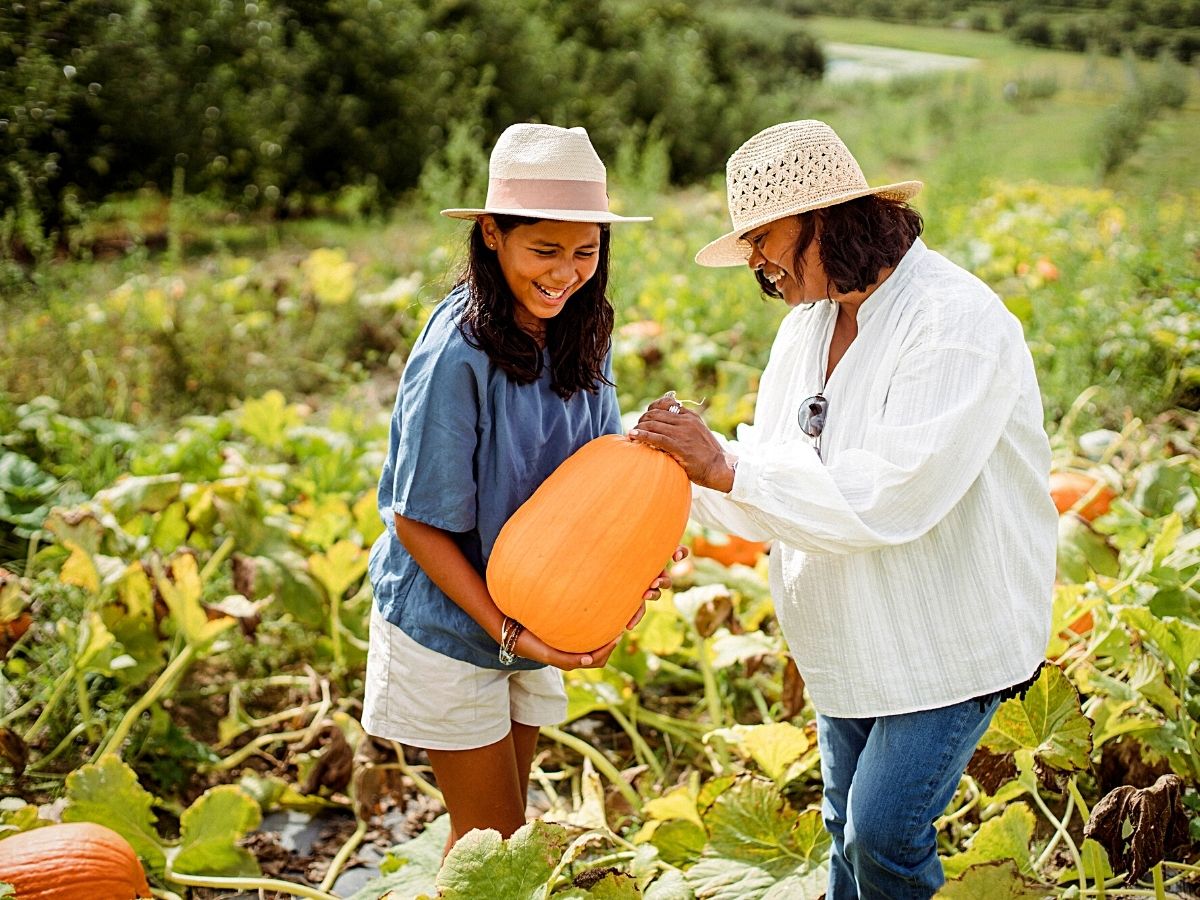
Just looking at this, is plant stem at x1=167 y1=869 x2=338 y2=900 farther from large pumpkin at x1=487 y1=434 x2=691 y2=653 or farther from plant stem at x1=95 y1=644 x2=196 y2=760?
large pumpkin at x1=487 y1=434 x2=691 y2=653

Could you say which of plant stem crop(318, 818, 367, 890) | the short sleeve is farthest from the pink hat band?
plant stem crop(318, 818, 367, 890)

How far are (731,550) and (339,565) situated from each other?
115cm

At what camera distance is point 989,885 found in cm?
165

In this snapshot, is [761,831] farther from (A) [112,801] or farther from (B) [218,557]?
(B) [218,557]

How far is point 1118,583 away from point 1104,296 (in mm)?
2413

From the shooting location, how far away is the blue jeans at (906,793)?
1676 mm

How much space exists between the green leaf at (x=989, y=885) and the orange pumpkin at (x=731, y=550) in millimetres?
1570

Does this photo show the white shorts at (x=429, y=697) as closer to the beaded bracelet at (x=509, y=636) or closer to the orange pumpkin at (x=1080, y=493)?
the beaded bracelet at (x=509, y=636)

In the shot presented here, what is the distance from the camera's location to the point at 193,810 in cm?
215

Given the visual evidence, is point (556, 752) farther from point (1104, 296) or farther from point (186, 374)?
point (1104, 296)

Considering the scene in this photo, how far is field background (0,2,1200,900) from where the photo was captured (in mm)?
2031

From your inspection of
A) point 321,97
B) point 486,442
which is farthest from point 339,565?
point 321,97

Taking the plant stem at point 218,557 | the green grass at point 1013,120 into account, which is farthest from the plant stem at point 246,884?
the green grass at point 1013,120

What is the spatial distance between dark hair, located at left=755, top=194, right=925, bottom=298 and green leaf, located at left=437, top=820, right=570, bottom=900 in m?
0.96
